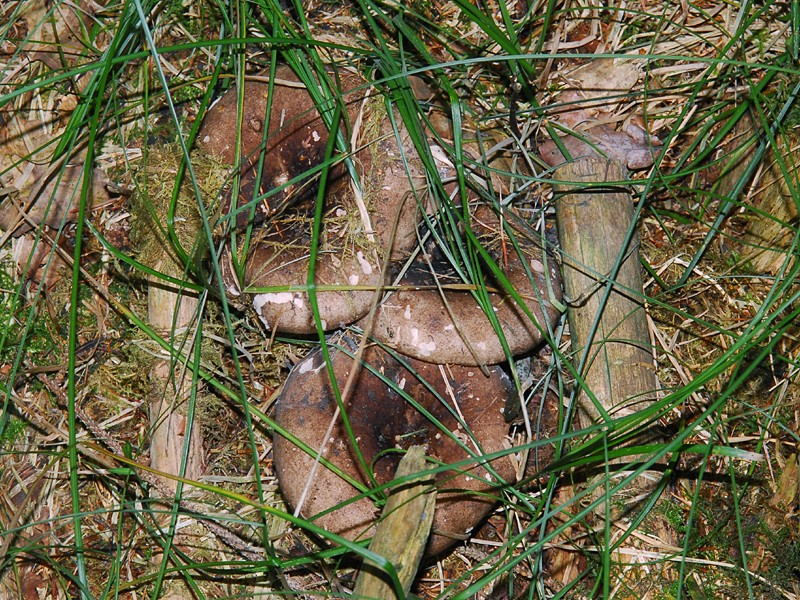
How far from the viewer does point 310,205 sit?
262 cm

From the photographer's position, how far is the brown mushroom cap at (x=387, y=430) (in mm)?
2332

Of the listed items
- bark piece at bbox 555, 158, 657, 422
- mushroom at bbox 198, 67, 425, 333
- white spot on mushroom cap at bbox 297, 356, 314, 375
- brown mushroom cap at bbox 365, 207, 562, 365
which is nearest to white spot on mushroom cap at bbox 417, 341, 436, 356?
brown mushroom cap at bbox 365, 207, 562, 365

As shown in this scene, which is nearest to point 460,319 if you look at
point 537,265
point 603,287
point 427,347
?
point 427,347

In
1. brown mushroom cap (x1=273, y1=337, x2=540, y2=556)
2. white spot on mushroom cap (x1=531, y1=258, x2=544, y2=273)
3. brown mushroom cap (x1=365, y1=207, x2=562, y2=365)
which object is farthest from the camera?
white spot on mushroom cap (x1=531, y1=258, x2=544, y2=273)

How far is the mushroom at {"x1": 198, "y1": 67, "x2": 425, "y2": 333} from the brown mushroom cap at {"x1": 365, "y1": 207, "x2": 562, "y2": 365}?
133mm

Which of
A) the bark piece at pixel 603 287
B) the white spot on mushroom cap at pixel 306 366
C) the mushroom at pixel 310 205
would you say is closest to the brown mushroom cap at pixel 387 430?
the white spot on mushroom cap at pixel 306 366

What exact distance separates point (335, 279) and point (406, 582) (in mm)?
1105

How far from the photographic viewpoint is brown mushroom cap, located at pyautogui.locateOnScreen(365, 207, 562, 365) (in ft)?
8.02

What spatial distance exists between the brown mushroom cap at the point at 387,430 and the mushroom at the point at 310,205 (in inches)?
9.5

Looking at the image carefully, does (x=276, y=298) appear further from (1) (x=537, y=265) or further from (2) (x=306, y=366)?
(1) (x=537, y=265)

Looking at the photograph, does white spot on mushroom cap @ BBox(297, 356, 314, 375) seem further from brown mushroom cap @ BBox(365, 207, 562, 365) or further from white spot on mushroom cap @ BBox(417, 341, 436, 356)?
white spot on mushroom cap @ BBox(417, 341, 436, 356)

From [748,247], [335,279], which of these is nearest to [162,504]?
[335,279]

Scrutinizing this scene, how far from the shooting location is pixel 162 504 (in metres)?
2.52

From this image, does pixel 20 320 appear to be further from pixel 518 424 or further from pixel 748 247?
pixel 748 247
